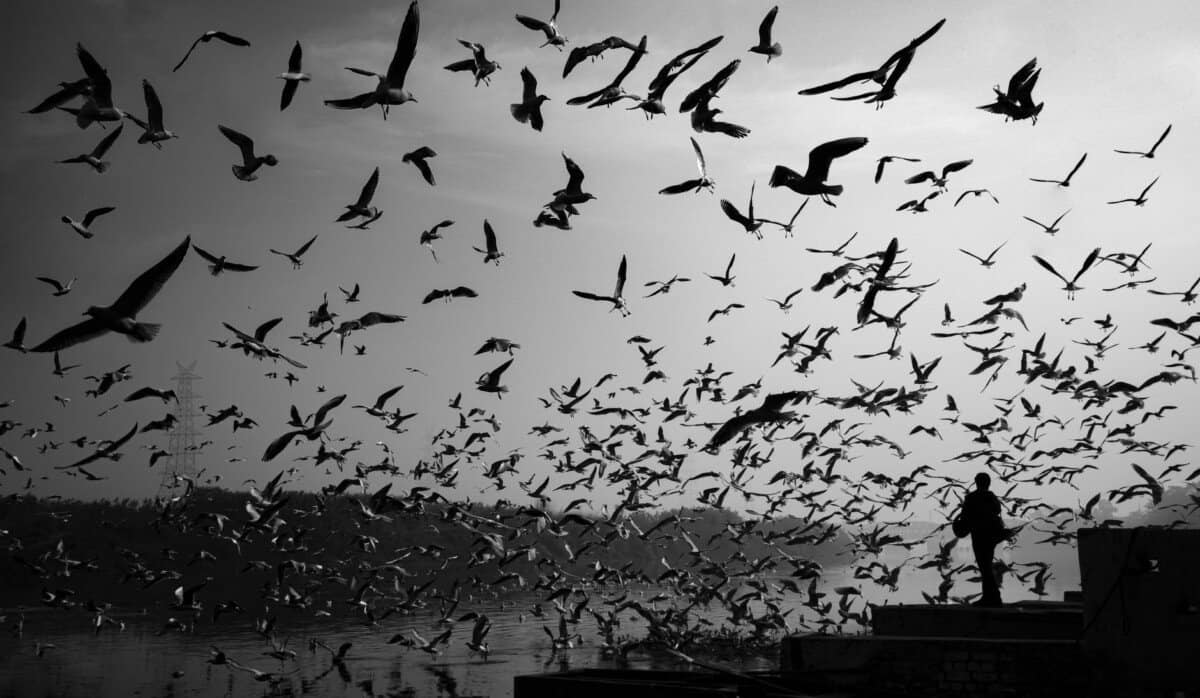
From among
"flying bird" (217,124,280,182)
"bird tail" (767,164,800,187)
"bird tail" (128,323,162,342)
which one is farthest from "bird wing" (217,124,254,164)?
"bird tail" (767,164,800,187)

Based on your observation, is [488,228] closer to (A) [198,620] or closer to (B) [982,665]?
(B) [982,665]

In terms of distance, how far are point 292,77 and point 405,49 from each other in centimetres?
223

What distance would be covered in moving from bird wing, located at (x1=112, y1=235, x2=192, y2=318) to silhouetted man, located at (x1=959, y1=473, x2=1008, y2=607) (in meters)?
11.5

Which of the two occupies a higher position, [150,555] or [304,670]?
[150,555]

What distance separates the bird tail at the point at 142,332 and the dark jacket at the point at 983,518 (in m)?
11.4

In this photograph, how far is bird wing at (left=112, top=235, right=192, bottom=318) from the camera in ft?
23.8

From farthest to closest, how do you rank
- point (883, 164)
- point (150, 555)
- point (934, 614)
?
point (150, 555), point (934, 614), point (883, 164)

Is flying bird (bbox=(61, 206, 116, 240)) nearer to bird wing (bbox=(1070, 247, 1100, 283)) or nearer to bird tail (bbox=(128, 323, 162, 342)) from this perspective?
bird tail (bbox=(128, 323, 162, 342))

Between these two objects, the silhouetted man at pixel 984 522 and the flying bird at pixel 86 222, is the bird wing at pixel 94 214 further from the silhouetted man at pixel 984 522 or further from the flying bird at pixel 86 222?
the silhouetted man at pixel 984 522

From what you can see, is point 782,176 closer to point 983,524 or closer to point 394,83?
point 394,83

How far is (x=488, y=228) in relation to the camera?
46.2 feet

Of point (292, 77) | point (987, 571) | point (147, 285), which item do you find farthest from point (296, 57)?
point (987, 571)

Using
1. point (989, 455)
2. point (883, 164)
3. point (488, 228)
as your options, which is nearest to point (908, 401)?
point (989, 455)

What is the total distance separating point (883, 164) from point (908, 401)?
24.2ft
